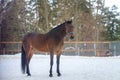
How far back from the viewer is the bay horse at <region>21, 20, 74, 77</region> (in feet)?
4.83

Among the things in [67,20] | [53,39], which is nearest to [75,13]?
[67,20]

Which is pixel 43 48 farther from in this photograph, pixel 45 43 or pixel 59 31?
pixel 59 31

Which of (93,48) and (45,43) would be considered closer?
(93,48)

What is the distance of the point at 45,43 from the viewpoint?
1.59 meters

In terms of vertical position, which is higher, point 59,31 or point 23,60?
point 59,31

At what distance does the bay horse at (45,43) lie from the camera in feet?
4.83

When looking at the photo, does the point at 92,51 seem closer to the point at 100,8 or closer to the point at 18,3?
the point at 100,8

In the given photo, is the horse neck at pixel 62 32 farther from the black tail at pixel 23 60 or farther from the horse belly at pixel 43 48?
the black tail at pixel 23 60

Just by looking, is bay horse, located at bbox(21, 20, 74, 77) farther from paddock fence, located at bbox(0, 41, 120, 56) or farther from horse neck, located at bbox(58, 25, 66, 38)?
paddock fence, located at bbox(0, 41, 120, 56)

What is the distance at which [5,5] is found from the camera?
2.85 feet

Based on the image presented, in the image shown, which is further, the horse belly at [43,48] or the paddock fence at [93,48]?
the horse belly at [43,48]

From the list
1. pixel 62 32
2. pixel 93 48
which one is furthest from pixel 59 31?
pixel 93 48

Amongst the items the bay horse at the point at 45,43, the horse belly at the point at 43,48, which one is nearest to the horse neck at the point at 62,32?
the bay horse at the point at 45,43

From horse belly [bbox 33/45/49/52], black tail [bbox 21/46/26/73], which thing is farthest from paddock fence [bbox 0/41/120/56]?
horse belly [bbox 33/45/49/52]
